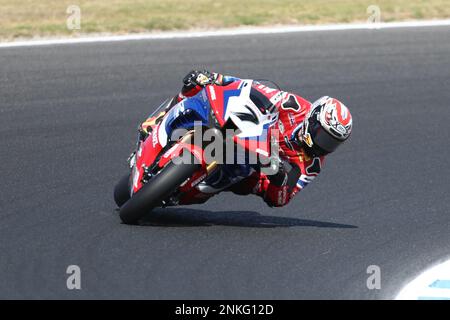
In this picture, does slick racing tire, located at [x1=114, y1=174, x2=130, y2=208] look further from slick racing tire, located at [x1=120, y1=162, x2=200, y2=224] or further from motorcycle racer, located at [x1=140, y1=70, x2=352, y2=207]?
slick racing tire, located at [x1=120, y1=162, x2=200, y2=224]

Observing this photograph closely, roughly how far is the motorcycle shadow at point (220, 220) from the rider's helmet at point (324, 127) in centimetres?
68

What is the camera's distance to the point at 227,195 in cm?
952

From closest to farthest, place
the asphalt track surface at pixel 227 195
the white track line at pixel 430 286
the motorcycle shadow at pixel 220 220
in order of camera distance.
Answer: the white track line at pixel 430 286
the asphalt track surface at pixel 227 195
the motorcycle shadow at pixel 220 220

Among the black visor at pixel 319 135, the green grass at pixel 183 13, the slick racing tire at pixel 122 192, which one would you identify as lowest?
the slick racing tire at pixel 122 192

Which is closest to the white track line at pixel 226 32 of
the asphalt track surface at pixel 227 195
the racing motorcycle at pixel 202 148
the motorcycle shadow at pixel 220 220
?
the asphalt track surface at pixel 227 195

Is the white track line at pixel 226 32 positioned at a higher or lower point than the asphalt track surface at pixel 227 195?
higher

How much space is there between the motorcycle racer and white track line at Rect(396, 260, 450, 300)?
123 centimetres

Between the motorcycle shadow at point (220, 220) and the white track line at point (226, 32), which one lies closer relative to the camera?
the motorcycle shadow at point (220, 220)

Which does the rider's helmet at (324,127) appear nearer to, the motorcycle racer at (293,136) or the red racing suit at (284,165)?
the motorcycle racer at (293,136)

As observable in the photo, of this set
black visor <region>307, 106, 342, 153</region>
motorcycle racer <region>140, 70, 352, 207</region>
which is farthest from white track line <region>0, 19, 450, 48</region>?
black visor <region>307, 106, 342, 153</region>

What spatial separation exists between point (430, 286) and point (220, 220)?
83.2 inches

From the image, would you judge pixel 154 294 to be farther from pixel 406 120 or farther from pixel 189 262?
pixel 406 120

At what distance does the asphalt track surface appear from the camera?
7.15 meters

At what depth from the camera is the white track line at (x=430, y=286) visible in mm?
6812
